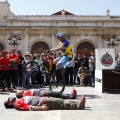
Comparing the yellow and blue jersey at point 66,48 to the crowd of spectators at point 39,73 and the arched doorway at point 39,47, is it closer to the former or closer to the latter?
the crowd of spectators at point 39,73

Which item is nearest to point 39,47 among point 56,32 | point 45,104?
point 56,32

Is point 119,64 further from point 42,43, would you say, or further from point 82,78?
point 42,43

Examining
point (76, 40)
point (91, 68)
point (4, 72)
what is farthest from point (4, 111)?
point (76, 40)

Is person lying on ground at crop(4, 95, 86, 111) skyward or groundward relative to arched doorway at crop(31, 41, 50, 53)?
groundward

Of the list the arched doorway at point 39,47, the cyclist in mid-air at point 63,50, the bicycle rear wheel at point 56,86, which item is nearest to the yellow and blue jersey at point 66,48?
the cyclist in mid-air at point 63,50

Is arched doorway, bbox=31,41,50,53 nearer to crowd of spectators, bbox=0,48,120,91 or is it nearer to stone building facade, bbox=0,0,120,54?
stone building facade, bbox=0,0,120,54

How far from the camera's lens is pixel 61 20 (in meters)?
33.6

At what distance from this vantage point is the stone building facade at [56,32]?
33.0 metres

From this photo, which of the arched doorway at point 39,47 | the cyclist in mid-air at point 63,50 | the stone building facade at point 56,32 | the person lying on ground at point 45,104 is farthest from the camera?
the arched doorway at point 39,47

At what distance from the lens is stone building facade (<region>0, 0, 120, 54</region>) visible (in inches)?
1298

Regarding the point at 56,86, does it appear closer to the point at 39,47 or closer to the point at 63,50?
the point at 63,50

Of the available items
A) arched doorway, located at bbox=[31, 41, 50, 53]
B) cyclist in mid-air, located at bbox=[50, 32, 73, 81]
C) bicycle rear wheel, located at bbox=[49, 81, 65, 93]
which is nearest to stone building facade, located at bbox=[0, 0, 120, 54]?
arched doorway, located at bbox=[31, 41, 50, 53]

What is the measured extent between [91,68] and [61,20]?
19144 mm

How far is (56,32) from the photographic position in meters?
33.1
